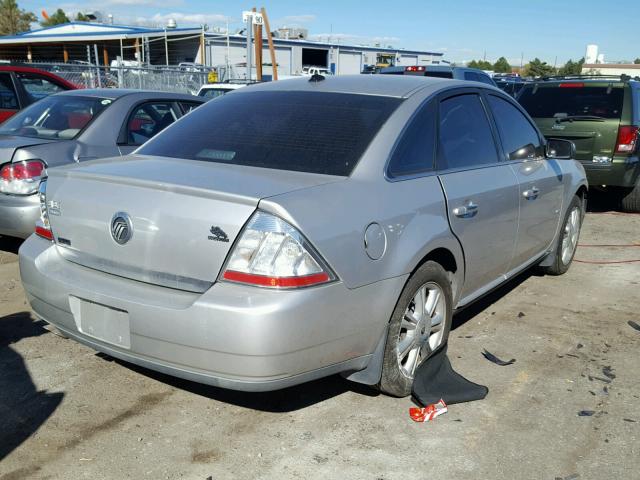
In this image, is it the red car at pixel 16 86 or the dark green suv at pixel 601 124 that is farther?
the red car at pixel 16 86

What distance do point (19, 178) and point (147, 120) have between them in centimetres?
154

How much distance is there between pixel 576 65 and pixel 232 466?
243ft

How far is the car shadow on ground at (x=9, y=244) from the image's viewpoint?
21.2 ft

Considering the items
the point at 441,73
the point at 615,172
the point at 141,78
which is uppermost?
the point at 441,73

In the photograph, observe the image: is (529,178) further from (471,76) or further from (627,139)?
(471,76)

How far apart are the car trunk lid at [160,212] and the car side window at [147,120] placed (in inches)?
124

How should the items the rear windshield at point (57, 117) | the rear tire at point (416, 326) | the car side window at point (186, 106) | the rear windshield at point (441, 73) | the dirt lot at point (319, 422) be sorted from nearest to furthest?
the dirt lot at point (319, 422) → the rear tire at point (416, 326) → the rear windshield at point (57, 117) → the car side window at point (186, 106) → the rear windshield at point (441, 73)

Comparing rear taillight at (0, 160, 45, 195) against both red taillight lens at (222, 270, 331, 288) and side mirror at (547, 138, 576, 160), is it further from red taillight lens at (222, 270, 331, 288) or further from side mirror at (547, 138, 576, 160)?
side mirror at (547, 138, 576, 160)

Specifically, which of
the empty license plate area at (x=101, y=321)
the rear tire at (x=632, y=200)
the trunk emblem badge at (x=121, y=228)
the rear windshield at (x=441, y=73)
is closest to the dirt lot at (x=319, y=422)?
the empty license plate area at (x=101, y=321)

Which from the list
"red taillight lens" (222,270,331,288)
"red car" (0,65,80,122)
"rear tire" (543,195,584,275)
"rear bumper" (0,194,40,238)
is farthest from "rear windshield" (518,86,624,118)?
"red taillight lens" (222,270,331,288)

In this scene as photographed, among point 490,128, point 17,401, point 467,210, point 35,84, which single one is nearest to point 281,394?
point 17,401

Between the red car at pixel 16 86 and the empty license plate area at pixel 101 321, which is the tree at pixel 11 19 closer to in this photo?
the red car at pixel 16 86

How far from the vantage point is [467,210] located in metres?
3.82

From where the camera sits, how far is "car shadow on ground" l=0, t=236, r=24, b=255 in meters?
6.46
